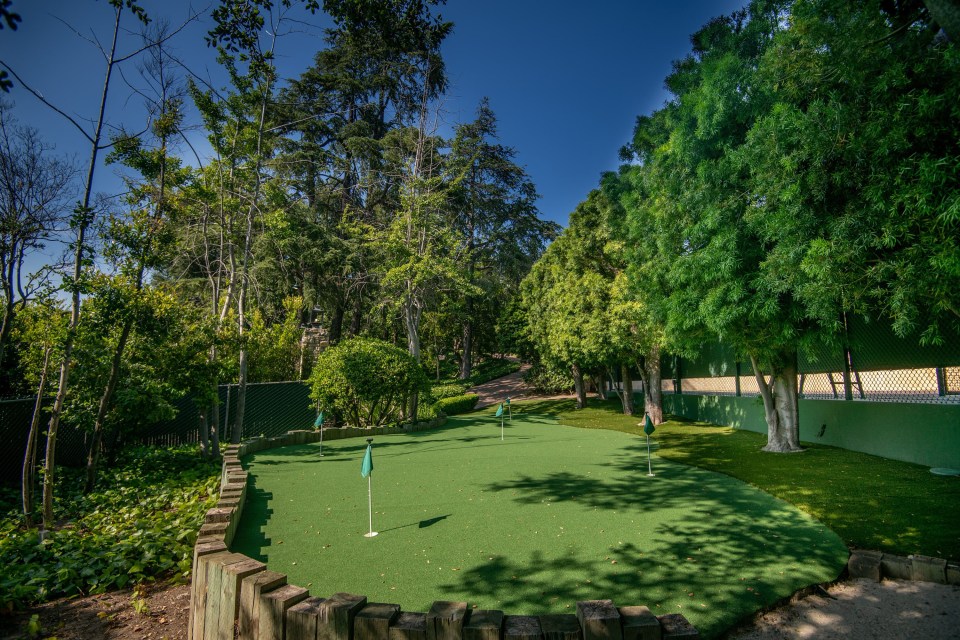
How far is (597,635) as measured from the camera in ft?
8.09

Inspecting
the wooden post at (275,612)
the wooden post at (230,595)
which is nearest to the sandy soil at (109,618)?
the wooden post at (230,595)

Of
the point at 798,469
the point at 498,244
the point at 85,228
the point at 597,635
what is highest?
the point at 498,244

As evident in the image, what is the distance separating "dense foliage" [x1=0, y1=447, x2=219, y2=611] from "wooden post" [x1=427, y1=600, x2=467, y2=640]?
347cm

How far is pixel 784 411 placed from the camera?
10.6 meters

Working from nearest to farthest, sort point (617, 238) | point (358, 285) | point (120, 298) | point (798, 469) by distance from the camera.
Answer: point (120, 298), point (798, 469), point (617, 238), point (358, 285)

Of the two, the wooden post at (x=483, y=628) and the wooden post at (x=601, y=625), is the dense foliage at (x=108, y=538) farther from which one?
the wooden post at (x=601, y=625)

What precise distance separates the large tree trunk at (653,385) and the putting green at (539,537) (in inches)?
277

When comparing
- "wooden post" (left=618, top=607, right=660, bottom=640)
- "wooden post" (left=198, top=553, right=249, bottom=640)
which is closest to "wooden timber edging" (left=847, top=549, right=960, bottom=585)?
"wooden post" (left=618, top=607, right=660, bottom=640)

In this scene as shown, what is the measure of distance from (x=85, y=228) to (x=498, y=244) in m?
27.7

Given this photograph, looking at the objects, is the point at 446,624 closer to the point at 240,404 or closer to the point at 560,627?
the point at 560,627

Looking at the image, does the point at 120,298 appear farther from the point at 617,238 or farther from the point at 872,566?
the point at 617,238

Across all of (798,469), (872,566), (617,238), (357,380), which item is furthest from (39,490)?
(617,238)

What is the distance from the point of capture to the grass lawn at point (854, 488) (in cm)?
508

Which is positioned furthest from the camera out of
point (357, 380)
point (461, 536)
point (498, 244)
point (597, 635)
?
point (498, 244)
